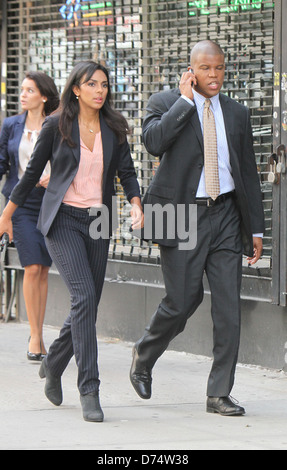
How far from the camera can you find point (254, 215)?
233 inches

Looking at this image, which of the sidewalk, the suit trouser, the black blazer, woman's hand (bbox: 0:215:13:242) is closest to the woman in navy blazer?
the sidewalk

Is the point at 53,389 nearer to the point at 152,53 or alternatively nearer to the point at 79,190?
the point at 79,190

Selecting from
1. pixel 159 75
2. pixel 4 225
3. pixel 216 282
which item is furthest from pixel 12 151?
pixel 216 282

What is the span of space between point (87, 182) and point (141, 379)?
1.21 m

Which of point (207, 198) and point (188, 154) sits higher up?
point (188, 154)

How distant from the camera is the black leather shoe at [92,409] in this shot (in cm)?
554

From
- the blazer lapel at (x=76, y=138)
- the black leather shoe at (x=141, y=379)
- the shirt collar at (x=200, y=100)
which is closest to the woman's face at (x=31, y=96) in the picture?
the blazer lapel at (x=76, y=138)

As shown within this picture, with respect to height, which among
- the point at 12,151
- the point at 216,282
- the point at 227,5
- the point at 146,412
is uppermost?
the point at 227,5

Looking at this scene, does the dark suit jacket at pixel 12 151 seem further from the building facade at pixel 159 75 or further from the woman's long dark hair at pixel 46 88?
the building facade at pixel 159 75

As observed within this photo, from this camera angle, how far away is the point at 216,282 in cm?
579

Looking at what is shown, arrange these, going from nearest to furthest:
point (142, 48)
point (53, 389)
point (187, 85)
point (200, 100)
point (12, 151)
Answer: point (187, 85) < point (200, 100) < point (53, 389) < point (12, 151) < point (142, 48)
